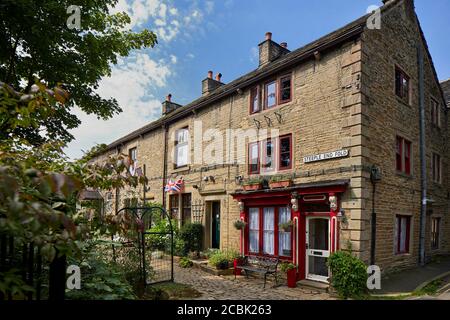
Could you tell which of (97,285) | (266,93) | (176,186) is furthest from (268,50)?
(97,285)

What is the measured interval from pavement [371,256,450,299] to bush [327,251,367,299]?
688 millimetres

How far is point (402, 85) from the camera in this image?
1280cm

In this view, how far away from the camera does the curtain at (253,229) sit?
41.0ft

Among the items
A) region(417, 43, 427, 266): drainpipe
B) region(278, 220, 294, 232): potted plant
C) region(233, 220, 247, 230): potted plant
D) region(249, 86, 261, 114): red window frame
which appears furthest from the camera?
region(249, 86, 261, 114): red window frame

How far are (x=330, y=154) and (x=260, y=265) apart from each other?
4.80 meters

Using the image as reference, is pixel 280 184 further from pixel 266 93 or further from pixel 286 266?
pixel 266 93

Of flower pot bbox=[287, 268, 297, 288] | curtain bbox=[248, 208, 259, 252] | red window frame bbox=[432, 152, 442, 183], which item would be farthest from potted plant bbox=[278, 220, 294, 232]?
red window frame bbox=[432, 152, 442, 183]

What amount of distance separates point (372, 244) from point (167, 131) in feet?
41.5

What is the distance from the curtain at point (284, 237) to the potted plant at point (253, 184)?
118 cm

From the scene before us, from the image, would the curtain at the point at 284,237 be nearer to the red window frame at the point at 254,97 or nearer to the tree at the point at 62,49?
the red window frame at the point at 254,97

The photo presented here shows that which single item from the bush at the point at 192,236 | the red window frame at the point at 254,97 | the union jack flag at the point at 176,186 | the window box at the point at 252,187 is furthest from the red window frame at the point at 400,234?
the union jack flag at the point at 176,186

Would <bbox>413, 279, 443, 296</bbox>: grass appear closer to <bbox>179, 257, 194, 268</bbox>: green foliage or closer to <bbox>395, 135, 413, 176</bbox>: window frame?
<bbox>395, 135, 413, 176</bbox>: window frame

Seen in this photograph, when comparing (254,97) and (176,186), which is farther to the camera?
(176,186)

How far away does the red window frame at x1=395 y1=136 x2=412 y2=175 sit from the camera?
1211cm
